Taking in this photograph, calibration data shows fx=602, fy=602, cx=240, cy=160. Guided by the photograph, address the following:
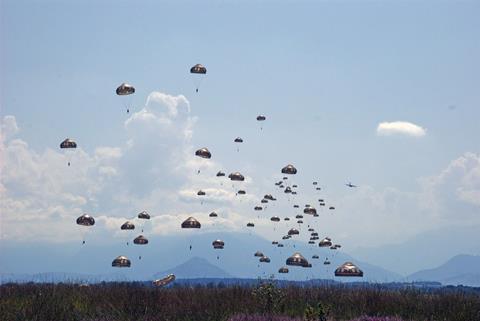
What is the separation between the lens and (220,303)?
65.4ft

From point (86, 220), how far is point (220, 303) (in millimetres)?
17368

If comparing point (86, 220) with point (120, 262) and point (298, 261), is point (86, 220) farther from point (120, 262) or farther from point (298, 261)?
point (298, 261)

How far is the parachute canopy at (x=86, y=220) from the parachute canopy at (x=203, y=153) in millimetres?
8575

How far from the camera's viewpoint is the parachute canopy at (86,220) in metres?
34.8

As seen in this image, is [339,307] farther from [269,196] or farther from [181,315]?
[269,196]

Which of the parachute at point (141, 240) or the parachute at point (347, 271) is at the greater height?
the parachute at point (141, 240)

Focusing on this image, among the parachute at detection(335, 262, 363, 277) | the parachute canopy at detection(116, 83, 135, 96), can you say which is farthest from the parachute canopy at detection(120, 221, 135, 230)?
the parachute at detection(335, 262, 363, 277)

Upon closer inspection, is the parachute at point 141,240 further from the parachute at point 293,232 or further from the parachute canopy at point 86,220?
the parachute at point 293,232

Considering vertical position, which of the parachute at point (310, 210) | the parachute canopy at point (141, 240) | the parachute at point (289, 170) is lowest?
the parachute canopy at point (141, 240)

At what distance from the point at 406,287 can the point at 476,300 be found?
3.04 metres

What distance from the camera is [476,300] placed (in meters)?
22.2

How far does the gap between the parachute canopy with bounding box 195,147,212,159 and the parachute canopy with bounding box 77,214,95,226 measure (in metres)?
8.58

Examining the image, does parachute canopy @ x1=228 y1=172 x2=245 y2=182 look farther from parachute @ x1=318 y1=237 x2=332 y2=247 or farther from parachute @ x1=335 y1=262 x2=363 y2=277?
parachute @ x1=335 y1=262 x2=363 y2=277

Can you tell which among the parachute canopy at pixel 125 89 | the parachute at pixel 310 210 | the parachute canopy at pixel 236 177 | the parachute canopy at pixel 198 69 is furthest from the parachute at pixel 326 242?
the parachute canopy at pixel 125 89
